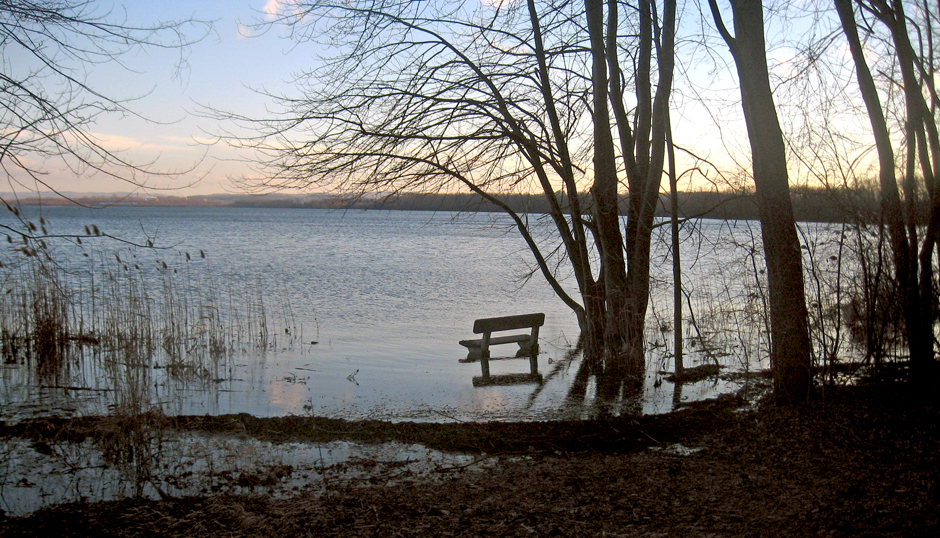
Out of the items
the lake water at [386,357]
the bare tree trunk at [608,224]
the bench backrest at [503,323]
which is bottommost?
→ the lake water at [386,357]

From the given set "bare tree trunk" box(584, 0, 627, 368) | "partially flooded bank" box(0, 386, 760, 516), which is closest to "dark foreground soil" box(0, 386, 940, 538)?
"partially flooded bank" box(0, 386, 760, 516)

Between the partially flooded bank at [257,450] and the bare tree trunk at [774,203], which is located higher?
the bare tree trunk at [774,203]

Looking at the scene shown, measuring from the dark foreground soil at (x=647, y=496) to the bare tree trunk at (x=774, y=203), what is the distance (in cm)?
56

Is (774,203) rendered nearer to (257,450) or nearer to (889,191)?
(889,191)

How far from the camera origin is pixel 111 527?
14.7 ft

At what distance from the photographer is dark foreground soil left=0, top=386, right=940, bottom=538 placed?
423 cm

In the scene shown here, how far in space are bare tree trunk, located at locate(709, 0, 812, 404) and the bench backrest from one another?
5274 mm

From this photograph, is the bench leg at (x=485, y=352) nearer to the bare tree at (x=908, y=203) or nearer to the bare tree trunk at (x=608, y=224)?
the bare tree trunk at (x=608, y=224)

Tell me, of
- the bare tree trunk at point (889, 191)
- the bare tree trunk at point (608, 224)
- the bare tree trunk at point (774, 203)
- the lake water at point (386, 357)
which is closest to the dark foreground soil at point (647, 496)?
the bare tree trunk at point (774, 203)

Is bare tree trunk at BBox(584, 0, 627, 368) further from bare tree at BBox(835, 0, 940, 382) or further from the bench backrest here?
bare tree at BBox(835, 0, 940, 382)

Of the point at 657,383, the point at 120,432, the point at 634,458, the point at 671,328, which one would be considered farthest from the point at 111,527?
the point at 671,328

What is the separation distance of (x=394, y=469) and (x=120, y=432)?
256 centimetres

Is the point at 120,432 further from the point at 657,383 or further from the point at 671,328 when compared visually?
the point at 671,328

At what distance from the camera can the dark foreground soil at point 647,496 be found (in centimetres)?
423
